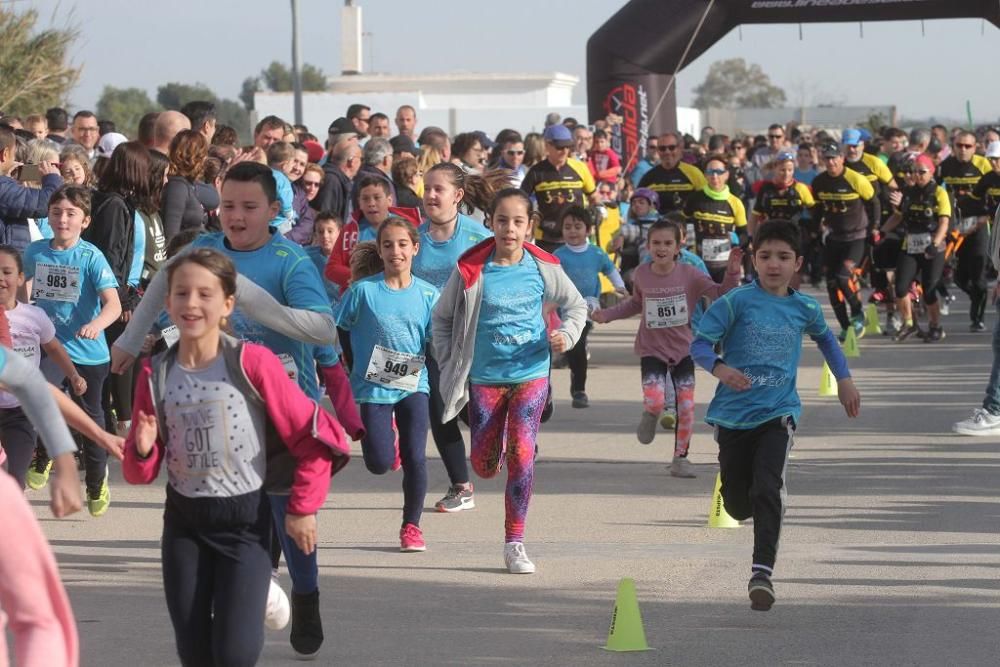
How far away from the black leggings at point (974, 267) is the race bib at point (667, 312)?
778cm

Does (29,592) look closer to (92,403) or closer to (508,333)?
(508,333)

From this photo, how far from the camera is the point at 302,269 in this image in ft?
18.8

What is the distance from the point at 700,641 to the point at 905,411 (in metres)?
6.63

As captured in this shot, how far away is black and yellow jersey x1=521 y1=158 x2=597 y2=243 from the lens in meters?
14.2

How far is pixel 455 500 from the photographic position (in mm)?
8727

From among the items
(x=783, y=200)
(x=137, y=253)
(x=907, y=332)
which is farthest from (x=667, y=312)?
(x=907, y=332)

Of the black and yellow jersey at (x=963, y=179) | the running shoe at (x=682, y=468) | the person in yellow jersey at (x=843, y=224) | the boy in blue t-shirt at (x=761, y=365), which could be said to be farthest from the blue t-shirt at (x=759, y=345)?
the black and yellow jersey at (x=963, y=179)

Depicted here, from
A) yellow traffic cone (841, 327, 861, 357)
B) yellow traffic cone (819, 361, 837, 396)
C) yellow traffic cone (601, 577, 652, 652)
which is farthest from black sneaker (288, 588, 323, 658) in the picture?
yellow traffic cone (841, 327, 861, 357)

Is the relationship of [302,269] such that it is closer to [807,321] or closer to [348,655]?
[348,655]

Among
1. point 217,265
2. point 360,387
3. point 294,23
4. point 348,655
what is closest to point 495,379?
point 360,387

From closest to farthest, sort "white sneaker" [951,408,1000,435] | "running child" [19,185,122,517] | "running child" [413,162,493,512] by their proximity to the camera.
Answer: "running child" [413,162,493,512] < "running child" [19,185,122,517] < "white sneaker" [951,408,1000,435]

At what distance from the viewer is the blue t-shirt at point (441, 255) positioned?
28.2 ft

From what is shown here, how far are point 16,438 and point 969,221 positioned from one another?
12.0 metres

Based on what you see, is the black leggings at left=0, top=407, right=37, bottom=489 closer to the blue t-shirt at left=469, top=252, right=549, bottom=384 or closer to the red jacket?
the blue t-shirt at left=469, top=252, right=549, bottom=384
